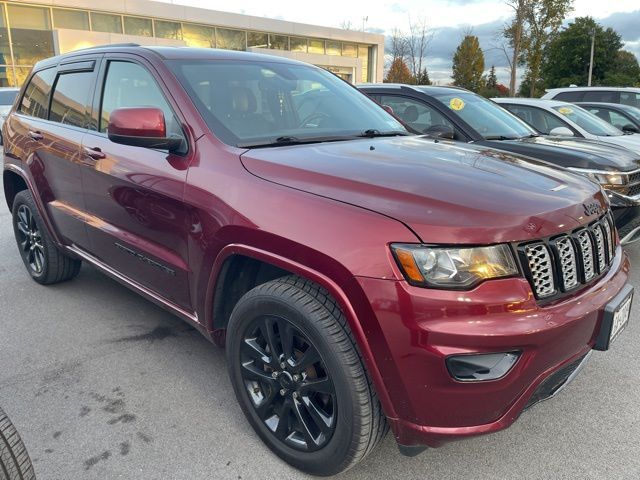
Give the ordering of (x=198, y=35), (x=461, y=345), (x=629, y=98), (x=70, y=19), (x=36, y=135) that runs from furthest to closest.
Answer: (x=198, y=35), (x=70, y=19), (x=629, y=98), (x=36, y=135), (x=461, y=345)

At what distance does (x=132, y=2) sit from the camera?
2627cm

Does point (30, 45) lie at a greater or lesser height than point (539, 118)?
greater

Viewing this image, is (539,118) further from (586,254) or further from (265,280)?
(265,280)

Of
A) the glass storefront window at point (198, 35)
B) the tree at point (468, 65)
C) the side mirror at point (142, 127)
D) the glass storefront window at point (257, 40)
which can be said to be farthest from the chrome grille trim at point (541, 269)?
the tree at point (468, 65)

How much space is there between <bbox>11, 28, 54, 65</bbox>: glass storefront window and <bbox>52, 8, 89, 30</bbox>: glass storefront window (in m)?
0.97

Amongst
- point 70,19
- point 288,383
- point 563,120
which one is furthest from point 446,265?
point 70,19

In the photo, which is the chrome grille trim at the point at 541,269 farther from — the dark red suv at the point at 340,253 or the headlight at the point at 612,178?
the headlight at the point at 612,178

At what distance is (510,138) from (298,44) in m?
31.0

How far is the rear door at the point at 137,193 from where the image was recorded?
2.64m

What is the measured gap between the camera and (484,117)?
5.81 m

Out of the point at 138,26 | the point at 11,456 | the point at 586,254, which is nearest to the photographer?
the point at 11,456

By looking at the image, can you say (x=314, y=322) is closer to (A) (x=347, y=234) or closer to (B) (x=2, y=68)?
(A) (x=347, y=234)

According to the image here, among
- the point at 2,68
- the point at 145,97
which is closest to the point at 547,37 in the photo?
the point at 2,68

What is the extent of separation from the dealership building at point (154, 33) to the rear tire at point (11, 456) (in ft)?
80.2
